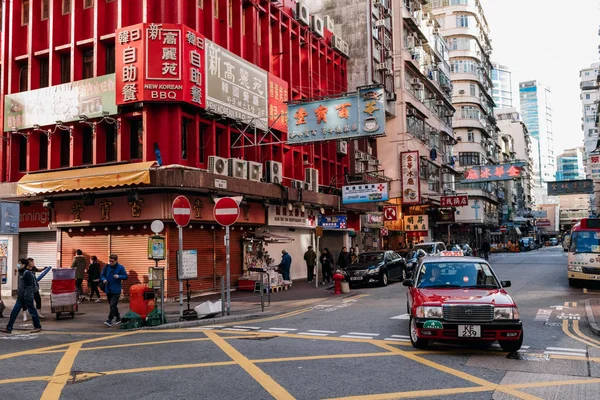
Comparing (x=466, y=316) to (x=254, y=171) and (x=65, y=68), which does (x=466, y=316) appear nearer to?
(x=254, y=171)

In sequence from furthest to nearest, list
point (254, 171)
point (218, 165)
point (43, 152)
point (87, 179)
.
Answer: point (254, 171) → point (43, 152) → point (218, 165) → point (87, 179)

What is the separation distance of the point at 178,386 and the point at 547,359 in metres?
5.66

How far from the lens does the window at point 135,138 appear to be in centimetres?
1950

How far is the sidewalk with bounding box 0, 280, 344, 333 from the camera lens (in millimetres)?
12906

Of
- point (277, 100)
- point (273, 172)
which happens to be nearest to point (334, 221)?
point (273, 172)

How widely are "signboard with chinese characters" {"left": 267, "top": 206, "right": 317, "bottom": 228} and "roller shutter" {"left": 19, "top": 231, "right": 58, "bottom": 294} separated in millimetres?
9040

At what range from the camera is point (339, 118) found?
18844 mm

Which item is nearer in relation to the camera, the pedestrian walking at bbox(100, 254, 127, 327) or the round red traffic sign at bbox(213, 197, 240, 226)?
the pedestrian walking at bbox(100, 254, 127, 327)

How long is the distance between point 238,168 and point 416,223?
76.9ft

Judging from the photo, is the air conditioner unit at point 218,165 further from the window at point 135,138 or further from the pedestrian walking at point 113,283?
the pedestrian walking at point 113,283

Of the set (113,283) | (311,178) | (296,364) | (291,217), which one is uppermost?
(311,178)

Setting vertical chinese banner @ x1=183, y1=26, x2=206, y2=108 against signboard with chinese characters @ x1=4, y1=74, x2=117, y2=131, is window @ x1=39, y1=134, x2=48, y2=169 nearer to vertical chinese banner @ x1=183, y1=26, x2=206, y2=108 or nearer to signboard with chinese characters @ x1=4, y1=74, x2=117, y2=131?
signboard with chinese characters @ x1=4, y1=74, x2=117, y2=131

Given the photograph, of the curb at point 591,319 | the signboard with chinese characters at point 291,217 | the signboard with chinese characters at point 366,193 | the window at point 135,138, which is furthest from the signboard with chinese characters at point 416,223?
the window at point 135,138

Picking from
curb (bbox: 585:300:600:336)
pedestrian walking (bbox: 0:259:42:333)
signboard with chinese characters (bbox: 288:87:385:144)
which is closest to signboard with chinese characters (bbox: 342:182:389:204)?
signboard with chinese characters (bbox: 288:87:385:144)
